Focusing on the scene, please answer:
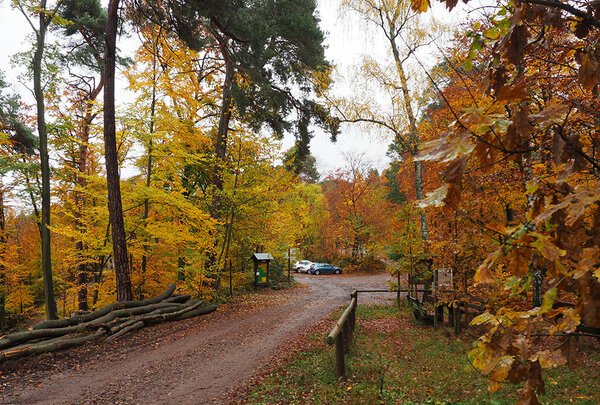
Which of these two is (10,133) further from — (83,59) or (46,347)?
(46,347)

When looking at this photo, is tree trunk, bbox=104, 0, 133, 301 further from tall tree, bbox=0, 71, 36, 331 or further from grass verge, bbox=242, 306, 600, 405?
tall tree, bbox=0, 71, 36, 331

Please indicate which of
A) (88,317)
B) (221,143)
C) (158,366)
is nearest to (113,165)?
(88,317)

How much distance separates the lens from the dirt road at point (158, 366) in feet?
16.5

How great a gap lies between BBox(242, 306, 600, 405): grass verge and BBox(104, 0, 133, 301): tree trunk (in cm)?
611

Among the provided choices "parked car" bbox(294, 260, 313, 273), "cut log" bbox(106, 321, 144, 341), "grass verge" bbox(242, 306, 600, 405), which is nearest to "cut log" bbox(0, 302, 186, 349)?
"cut log" bbox(106, 321, 144, 341)

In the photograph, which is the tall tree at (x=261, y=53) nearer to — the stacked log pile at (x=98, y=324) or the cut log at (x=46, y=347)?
the stacked log pile at (x=98, y=324)

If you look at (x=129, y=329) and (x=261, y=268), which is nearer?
(x=129, y=329)

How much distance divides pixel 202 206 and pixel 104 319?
6646 millimetres

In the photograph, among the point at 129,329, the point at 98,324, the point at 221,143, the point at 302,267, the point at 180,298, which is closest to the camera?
the point at 98,324

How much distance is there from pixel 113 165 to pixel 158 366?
6.18 meters

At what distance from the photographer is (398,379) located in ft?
17.8

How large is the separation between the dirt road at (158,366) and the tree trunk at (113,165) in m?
2.09

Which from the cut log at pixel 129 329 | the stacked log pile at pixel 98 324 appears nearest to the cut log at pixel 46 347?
the stacked log pile at pixel 98 324

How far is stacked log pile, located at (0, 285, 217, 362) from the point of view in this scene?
6.56 m
